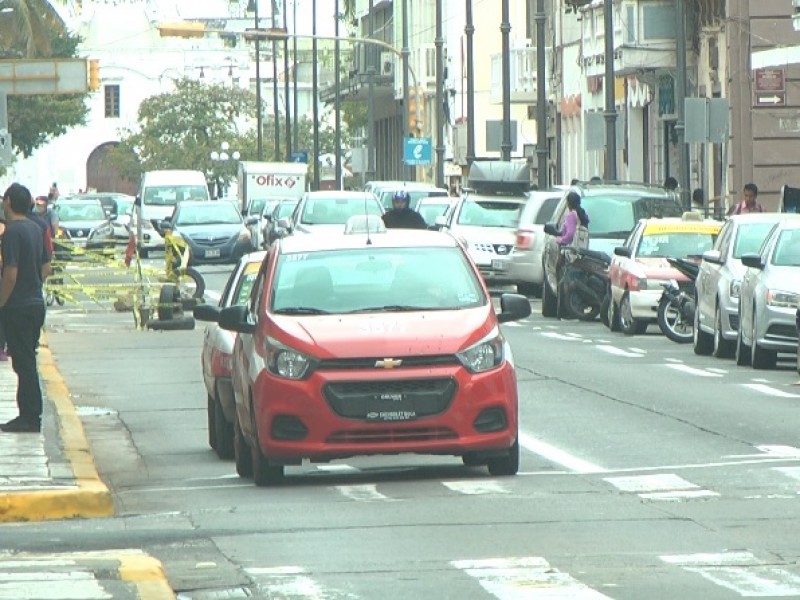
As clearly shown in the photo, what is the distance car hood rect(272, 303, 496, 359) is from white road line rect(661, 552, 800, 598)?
3705 mm

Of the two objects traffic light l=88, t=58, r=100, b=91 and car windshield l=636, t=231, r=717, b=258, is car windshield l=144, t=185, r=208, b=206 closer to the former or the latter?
traffic light l=88, t=58, r=100, b=91

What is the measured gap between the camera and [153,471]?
53.5ft

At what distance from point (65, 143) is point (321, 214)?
103873mm

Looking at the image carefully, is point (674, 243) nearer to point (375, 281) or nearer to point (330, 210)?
point (330, 210)

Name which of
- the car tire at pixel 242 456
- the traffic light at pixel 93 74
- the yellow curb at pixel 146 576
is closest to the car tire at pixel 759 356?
the car tire at pixel 242 456

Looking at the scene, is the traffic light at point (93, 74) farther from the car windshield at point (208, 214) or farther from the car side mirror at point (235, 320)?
the car side mirror at point (235, 320)

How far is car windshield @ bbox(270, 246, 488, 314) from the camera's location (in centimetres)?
1523

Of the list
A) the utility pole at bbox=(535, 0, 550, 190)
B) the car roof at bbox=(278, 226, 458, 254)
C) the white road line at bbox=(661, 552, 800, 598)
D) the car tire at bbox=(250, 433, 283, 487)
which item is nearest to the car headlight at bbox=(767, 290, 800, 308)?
the car roof at bbox=(278, 226, 458, 254)

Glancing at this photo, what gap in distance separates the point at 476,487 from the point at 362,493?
0.66 meters

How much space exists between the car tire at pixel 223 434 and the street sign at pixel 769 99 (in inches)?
1086

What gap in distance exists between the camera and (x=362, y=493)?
46.8 ft

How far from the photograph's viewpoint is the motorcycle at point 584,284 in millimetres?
34188

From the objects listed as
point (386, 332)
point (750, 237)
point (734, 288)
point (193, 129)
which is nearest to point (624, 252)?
point (750, 237)

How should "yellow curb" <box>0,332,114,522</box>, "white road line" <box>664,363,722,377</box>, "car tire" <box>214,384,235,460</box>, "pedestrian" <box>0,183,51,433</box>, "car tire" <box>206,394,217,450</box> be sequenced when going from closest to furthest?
"yellow curb" <box>0,332,114,522</box> → "car tire" <box>214,384,235,460</box> → "pedestrian" <box>0,183,51,433</box> → "car tire" <box>206,394,217,450</box> → "white road line" <box>664,363,722,377</box>
